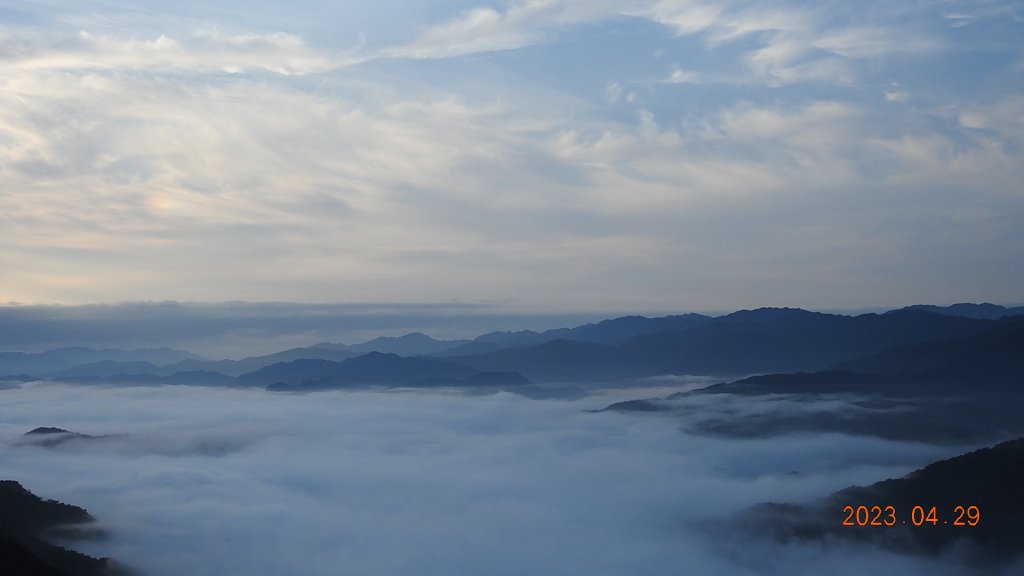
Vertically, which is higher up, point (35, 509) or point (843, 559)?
point (35, 509)

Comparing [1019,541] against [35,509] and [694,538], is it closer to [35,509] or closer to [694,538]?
[694,538]

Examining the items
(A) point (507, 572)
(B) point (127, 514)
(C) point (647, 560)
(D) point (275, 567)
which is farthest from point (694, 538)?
(B) point (127, 514)

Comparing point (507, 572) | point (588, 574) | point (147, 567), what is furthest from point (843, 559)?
point (147, 567)

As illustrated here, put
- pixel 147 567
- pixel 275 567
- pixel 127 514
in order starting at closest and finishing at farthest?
pixel 147 567 → pixel 275 567 → pixel 127 514

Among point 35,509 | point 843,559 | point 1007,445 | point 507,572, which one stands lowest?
point 507,572

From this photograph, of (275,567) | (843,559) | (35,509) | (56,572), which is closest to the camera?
(56,572)

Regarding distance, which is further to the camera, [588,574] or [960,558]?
[588,574]

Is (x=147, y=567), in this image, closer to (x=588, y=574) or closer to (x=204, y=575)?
(x=204, y=575)
